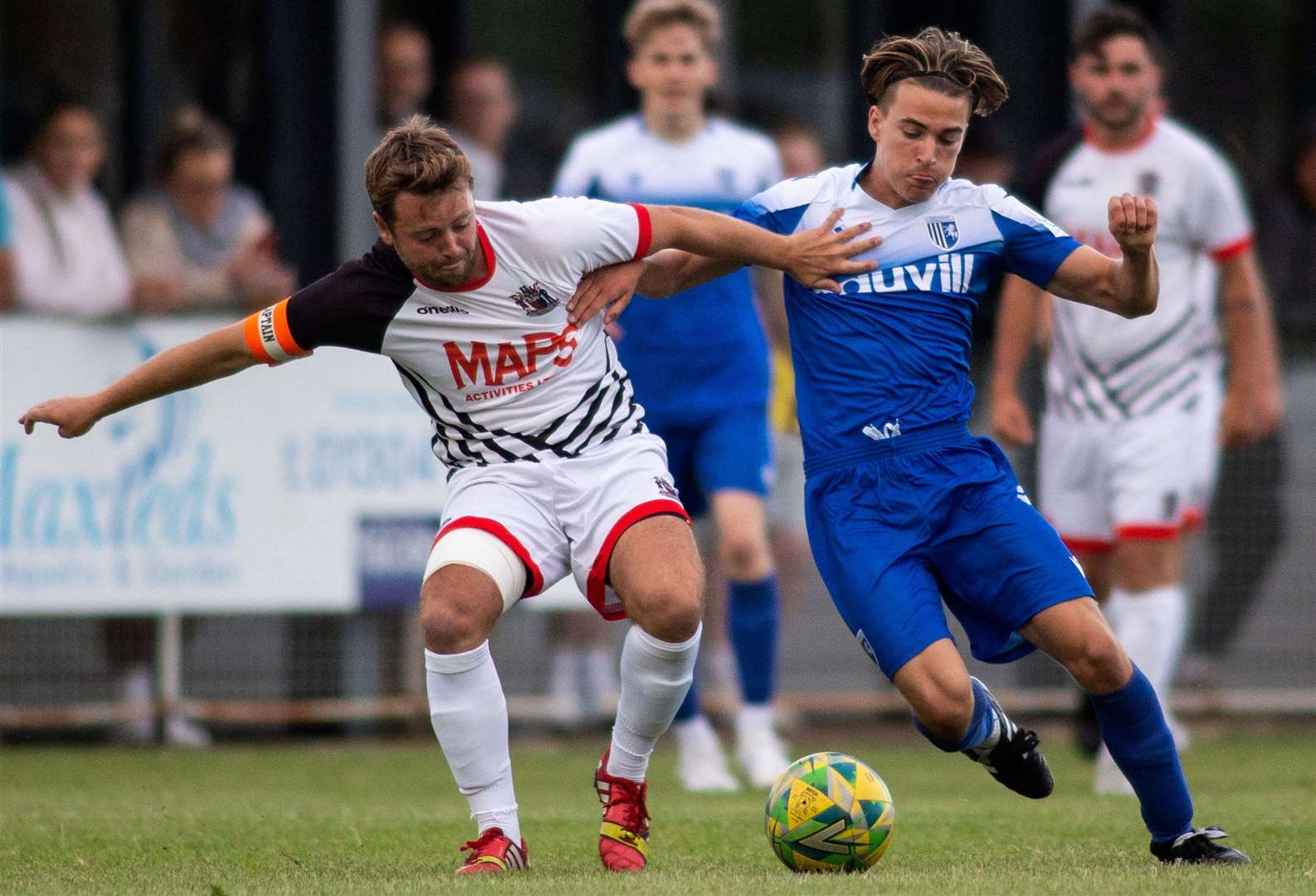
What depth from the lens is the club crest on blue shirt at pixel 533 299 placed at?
560 centimetres

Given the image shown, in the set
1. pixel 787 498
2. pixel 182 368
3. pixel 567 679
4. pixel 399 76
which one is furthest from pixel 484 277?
pixel 399 76

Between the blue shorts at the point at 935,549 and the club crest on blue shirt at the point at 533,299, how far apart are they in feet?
2.83

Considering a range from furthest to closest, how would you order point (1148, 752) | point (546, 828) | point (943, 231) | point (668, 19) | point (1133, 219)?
1. point (668, 19)
2. point (546, 828)
3. point (943, 231)
4. point (1148, 752)
5. point (1133, 219)

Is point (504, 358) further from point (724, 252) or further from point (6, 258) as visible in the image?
point (6, 258)

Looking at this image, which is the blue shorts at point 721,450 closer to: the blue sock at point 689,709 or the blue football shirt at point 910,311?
the blue sock at point 689,709

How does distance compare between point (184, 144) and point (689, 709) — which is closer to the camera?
point (689, 709)

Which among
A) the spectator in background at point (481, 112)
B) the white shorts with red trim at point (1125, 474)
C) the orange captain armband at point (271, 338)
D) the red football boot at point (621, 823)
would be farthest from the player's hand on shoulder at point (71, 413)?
the spectator in background at point (481, 112)

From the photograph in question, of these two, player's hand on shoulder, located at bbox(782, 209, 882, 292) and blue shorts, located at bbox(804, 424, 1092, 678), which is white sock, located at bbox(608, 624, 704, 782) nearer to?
blue shorts, located at bbox(804, 424, 1092, 678)

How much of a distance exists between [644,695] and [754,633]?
247 cm

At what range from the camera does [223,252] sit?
10.7 metres

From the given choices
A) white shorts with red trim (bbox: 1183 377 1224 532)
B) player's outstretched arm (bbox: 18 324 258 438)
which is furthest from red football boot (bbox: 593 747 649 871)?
white shorts with red trim (bbox: 1183 377 1224 532)

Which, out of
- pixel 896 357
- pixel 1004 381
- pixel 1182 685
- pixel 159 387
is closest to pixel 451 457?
pixel 159 387

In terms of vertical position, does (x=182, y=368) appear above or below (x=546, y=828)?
above

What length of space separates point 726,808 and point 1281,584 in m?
4.46
